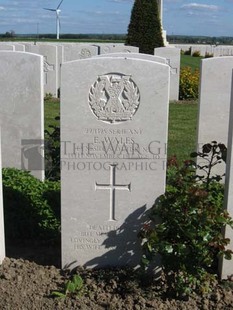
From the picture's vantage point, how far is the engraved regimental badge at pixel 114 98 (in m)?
3.61

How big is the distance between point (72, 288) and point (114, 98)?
143 centimetres

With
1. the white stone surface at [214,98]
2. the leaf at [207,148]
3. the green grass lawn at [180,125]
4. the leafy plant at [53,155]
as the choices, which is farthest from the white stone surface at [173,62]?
the leaf at [207,148]

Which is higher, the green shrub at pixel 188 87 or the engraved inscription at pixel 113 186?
the green shrub at pixel 188 87

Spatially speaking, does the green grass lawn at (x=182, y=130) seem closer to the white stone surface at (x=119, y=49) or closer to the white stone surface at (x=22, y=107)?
the white stone surface at (x=119, y=49)

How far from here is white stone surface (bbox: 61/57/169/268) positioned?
3588mm

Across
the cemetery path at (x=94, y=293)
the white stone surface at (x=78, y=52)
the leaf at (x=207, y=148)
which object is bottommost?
the cemetery path at (x=94, y=293)

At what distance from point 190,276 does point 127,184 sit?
0.84 meters

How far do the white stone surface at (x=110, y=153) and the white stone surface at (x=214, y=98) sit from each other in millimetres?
2173

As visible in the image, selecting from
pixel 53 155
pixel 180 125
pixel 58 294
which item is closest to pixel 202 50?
pixel 180 125

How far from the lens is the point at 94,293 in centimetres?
363

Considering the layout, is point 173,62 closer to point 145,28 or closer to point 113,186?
point 145,28

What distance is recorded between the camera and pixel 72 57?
16797 mm

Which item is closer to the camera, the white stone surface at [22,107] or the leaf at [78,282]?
the leaf at [78,282]

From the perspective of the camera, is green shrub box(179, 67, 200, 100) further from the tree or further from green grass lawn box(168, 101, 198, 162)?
the tree
